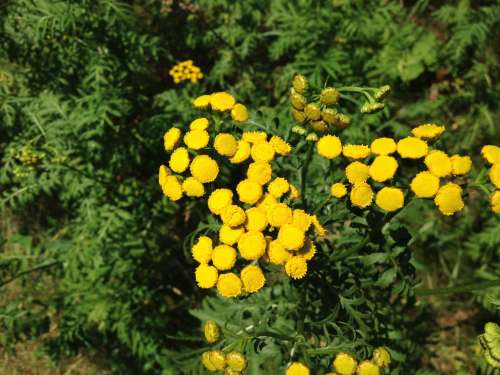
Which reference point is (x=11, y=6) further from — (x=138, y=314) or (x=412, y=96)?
(x=412, y=96)

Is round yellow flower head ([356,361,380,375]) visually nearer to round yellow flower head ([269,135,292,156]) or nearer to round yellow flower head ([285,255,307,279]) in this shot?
round yellow flower head ([285,255,307,279])

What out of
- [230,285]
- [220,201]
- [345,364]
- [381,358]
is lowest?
[381,358]

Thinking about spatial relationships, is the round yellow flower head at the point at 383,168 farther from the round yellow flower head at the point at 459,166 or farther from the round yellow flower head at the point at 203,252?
the round yellow flower head at the point at 203,252

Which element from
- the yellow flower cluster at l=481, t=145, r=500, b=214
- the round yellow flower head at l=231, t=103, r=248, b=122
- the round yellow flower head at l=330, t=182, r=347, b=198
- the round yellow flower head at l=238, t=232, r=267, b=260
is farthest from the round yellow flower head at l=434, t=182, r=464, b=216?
the round yellow flower head at l=231, t=103, r=248, b=122

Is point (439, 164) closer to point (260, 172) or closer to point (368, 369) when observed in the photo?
point (260, 172)

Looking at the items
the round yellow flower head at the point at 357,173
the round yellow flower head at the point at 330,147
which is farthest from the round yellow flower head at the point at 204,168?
the round yellow flower head at the point at 357,173

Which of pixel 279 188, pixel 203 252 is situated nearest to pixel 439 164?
pixel 279 188
